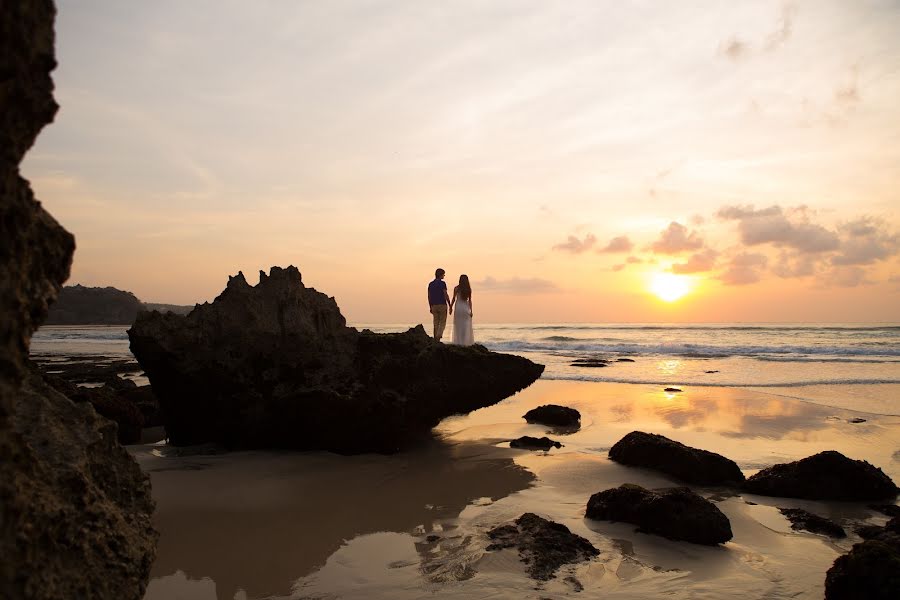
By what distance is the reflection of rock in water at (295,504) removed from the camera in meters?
4.64

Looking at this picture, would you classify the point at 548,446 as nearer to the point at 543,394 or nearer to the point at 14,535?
the point at 543,394

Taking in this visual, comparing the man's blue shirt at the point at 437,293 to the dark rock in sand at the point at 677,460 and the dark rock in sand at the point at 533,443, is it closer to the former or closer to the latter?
the dark rock in sand at the point at 533,443

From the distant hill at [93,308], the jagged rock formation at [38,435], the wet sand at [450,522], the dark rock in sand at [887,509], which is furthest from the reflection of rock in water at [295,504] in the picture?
the distant hill at [93,308]

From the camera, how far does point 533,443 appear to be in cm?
888

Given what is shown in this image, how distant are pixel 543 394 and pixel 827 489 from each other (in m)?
8.72

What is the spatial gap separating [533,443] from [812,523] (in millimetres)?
3912

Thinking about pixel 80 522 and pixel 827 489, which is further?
pixel 827 489

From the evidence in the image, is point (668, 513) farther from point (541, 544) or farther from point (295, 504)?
point (295, 504)

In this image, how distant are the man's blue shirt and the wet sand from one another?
16.2 ft

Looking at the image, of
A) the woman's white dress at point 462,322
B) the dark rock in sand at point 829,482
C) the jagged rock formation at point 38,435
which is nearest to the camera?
the jagged rock formation at point 38,435

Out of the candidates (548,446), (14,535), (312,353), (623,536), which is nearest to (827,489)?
(623,536)

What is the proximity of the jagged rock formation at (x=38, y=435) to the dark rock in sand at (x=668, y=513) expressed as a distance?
13.4 ft

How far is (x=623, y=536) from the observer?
204 inches

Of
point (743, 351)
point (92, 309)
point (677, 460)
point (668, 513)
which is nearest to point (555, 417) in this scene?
point (677, 460)
